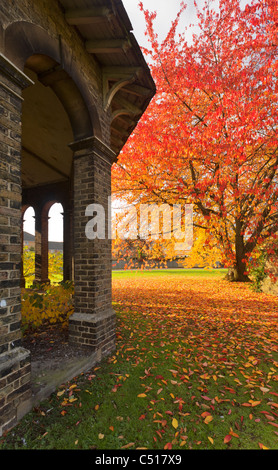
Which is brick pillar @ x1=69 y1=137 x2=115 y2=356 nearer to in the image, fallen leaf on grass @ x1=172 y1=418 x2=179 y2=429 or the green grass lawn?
fallen leaf on grass @ x1=172 y1=418 x2=179 y2=429

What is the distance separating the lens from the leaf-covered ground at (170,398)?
6.98 ft

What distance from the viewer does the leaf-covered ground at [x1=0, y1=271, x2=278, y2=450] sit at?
6.98 feet

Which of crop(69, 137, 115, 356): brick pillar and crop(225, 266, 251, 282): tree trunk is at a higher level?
crop(69, 137, 115, 356): brick pillar

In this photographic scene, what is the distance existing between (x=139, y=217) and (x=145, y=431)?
10.4 metres

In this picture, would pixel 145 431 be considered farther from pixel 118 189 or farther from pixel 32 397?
pixel 118 189

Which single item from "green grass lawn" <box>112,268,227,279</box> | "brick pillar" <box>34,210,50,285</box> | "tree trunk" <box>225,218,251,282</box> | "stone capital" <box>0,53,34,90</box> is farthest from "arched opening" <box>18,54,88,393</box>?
"green grass lawn" <box>112,268,227,279</box>

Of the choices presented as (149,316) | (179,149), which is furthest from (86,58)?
(149,316)

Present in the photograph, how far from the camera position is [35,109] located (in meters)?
4.91

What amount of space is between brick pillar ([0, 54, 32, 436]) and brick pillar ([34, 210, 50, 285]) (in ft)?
27.9

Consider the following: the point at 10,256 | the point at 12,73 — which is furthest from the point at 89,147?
the point at 10,256

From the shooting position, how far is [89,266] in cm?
363

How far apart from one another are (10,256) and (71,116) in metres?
2.81

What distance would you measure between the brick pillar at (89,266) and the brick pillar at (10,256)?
1.24 metres

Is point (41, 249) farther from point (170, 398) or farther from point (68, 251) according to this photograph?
point (170, 398)
